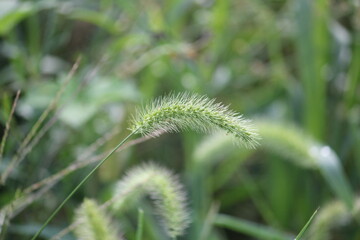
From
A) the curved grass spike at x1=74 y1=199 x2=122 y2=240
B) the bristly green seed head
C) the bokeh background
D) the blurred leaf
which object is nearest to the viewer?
the bristly green seed head

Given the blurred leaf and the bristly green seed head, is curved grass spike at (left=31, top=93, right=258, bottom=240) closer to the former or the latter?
the bristly green seed head

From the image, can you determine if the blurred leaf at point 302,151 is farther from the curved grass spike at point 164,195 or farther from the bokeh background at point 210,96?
the curved grass spike at point 164,195

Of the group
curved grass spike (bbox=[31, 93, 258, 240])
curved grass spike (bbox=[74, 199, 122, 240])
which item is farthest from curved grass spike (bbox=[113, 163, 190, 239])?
curved grass spike (bbox=[31, 93, 258, 240])

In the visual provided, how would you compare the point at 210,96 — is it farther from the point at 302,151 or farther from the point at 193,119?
the point at 193,119

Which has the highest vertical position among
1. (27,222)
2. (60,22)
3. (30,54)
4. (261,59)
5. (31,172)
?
(60,22)

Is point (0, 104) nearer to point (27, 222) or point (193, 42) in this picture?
point (27, 222)

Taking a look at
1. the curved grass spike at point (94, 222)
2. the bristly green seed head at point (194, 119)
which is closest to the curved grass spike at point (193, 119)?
the bristly green seed head at point (194, 119)

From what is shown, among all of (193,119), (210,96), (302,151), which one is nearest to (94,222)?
(193,119)

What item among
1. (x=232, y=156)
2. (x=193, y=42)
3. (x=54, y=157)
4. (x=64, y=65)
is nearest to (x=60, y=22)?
(x=64, y=65)
